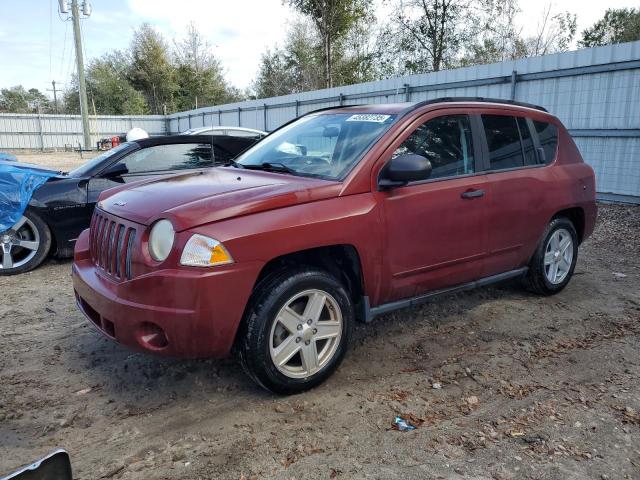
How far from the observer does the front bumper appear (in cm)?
269

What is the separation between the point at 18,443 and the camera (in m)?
2.66

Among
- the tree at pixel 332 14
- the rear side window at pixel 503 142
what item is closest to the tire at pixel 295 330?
the rear side window at pixel 503 142

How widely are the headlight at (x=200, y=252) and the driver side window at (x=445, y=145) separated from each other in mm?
1537

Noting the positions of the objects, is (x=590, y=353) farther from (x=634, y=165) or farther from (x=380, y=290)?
(x=634, y=165)

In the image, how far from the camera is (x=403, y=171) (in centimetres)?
326

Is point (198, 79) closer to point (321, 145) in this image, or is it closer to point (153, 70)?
point (153, 70)

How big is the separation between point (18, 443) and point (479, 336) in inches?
126

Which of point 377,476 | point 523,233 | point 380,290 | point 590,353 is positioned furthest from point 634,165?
point 377,476

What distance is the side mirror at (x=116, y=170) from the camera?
617 cm

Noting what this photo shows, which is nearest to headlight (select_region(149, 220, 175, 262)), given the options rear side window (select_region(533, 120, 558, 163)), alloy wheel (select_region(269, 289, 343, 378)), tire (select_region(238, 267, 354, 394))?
tire (select_region(238, 267, 354, 394))

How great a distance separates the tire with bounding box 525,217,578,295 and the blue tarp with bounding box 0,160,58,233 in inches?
211

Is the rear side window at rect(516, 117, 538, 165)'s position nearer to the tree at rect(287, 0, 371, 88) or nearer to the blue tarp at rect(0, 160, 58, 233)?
the blue tarp at rect(0, 160, 58, 233)

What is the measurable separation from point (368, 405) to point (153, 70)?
49.0 meters

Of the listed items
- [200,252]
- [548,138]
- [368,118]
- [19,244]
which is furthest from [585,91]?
[19,244]
